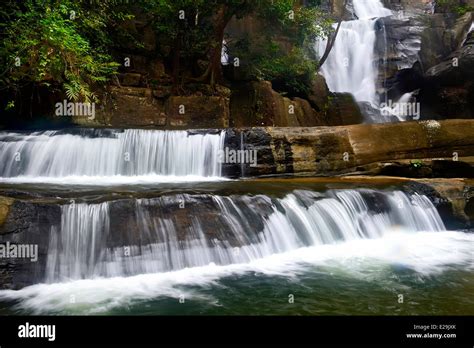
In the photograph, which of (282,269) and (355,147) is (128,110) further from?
(282,269)

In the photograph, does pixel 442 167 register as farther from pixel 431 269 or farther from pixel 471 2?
pixel 471 2

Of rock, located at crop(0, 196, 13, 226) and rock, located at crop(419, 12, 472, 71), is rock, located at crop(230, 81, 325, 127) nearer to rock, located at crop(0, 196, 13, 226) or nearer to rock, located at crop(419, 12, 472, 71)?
rock, located at crop(419, 12, 472, 71)

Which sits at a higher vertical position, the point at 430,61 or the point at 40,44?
the point at 430,61

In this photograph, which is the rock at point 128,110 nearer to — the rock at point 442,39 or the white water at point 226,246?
the white water at point 226,246

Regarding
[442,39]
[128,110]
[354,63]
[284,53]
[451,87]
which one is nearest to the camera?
[128,110]

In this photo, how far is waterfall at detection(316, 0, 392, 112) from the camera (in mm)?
19734

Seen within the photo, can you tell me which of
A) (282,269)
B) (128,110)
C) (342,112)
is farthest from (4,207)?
(342,112)

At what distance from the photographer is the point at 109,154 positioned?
9625 millimetres

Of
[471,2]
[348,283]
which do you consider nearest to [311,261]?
[348,283]

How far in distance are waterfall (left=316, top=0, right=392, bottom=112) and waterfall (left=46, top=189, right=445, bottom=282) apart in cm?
1297

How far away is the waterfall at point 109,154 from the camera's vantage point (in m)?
8.99

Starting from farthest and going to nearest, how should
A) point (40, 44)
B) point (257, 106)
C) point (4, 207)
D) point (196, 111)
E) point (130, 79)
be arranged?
point (257, 106) → point (196, 111) → point (130, 79) → point (40, 44) → point (4, 207)

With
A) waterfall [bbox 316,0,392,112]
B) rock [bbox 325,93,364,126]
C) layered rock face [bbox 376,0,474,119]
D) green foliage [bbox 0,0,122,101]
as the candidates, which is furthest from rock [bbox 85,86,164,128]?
layered rock face [bbox 376,0,474,119]

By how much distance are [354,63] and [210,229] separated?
17.2m
